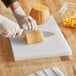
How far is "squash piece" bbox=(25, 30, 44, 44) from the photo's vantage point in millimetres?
1117

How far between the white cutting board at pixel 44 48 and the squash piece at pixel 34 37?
2 centimetres

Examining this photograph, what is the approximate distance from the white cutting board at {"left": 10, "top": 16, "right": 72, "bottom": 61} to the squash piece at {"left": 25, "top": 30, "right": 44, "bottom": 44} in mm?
18

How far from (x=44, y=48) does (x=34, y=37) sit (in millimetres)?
68

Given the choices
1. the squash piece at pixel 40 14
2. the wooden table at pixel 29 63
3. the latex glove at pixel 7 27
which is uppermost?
the latex glove at pixel 7 27

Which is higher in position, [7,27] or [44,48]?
[7,27]

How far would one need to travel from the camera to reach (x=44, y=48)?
43.8 inches

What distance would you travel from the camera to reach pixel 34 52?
1.09 meters

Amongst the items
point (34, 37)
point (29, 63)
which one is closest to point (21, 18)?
point (34, 37)

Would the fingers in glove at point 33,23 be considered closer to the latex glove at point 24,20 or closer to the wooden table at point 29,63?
the latex glove at point 24,20

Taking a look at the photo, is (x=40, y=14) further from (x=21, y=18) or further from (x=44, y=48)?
(x=44, y=48)

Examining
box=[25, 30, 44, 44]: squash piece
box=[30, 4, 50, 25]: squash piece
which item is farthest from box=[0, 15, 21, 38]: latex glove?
box=[30, 4, 50, 25]: squash piece

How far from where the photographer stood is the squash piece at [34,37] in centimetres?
112

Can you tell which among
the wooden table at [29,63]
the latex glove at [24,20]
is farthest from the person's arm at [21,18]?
the wooden table at [29,63]

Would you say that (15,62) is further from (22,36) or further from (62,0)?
(62,0)
